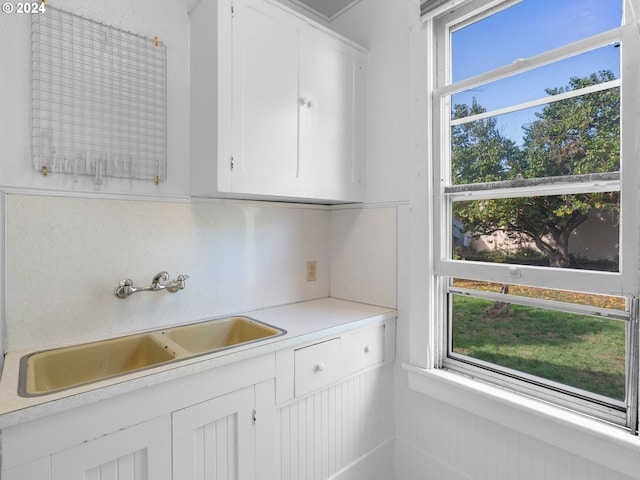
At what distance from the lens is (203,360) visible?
3.85 ft

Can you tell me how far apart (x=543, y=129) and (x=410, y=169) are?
1.93ft

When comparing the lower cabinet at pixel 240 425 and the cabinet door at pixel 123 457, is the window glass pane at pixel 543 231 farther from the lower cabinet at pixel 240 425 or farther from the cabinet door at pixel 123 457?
the cabinet door at pixel 123 457

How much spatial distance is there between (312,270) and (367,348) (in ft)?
2.08

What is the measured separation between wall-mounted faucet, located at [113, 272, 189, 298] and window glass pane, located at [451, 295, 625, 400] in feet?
4.39

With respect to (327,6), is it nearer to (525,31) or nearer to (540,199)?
(525,31)

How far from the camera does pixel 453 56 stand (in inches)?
67.3

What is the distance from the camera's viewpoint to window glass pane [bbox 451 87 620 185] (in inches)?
49.6

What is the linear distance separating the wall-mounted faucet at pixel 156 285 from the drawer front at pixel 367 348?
0.85 meters

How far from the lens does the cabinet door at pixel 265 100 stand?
1495 millimetres

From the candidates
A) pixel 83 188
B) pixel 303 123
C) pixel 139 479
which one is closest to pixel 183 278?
pixel 83 188

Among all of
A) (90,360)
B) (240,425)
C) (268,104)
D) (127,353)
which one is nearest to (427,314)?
(240,425)

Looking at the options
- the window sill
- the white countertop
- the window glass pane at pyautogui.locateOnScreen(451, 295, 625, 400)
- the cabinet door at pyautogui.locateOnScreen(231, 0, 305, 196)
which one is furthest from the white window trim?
the cabinet door at pyautogui.locateOnScreen(231, 0, 305, 196)

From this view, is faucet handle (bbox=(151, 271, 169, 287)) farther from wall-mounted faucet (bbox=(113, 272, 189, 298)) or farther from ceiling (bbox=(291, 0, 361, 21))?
ceiling (bbox=(291, 0, 361, 21))

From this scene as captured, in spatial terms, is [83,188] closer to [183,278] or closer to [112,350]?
[183,278]
